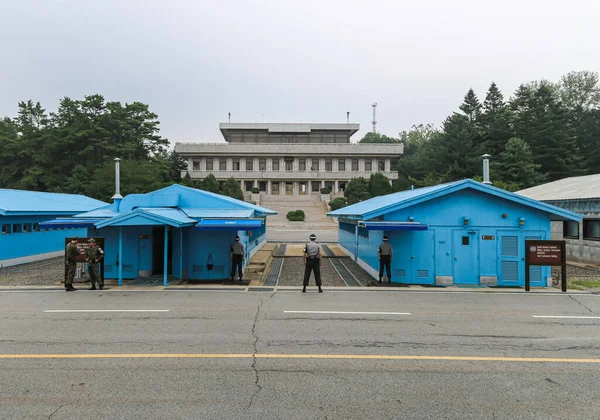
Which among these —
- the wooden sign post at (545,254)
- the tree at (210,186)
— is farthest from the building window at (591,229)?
the tree at (210,186)

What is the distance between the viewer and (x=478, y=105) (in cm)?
6594

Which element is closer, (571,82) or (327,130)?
(571,82)

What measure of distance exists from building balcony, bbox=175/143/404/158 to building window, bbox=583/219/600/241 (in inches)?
2022

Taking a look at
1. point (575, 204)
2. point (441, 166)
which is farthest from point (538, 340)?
point (441, 166)

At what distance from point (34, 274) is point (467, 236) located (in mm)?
18287

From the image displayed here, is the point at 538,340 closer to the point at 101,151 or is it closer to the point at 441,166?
the point at 441,166

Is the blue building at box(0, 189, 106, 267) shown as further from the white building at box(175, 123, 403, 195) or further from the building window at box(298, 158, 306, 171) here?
the building window at box(298, 158, 306, 171)

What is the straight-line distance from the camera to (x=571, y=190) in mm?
26359

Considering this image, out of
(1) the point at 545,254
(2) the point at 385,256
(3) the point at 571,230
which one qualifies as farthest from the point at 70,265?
(3) the point at 571,230

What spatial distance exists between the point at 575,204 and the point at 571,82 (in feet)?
192

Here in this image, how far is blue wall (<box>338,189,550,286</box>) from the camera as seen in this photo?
15555mm

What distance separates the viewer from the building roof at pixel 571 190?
2345 centimetres

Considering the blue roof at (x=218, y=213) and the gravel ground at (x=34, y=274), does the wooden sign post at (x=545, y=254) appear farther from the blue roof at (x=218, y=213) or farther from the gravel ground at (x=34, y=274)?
the gravel ground at (x=34, y=274)

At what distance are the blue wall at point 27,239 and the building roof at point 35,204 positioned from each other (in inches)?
21.0
